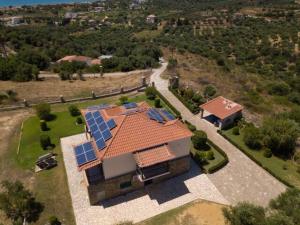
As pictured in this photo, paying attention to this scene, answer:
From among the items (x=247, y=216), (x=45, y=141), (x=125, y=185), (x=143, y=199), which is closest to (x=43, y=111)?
(x=45, y=141)

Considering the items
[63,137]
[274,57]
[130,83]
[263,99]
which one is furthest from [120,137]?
[274,57]

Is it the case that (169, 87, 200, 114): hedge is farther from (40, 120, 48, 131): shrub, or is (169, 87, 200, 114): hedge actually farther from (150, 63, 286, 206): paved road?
(40, 120, 48, 131): shrub

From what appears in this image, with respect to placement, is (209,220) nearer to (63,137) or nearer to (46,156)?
(46,156)

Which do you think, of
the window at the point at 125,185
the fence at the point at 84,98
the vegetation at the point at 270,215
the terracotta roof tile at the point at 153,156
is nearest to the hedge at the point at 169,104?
the fence at the point at 84,98

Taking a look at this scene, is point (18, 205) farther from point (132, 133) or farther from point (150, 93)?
point (150, 93)

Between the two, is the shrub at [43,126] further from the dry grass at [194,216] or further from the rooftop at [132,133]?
the dry grass at [194,216]

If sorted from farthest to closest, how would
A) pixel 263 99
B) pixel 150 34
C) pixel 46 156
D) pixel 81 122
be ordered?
pixel 150 34 → pixel 263 99 → pixel 81 122 → pixel 46 156

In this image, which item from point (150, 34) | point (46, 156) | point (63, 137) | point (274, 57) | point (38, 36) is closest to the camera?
point (46, 156)
